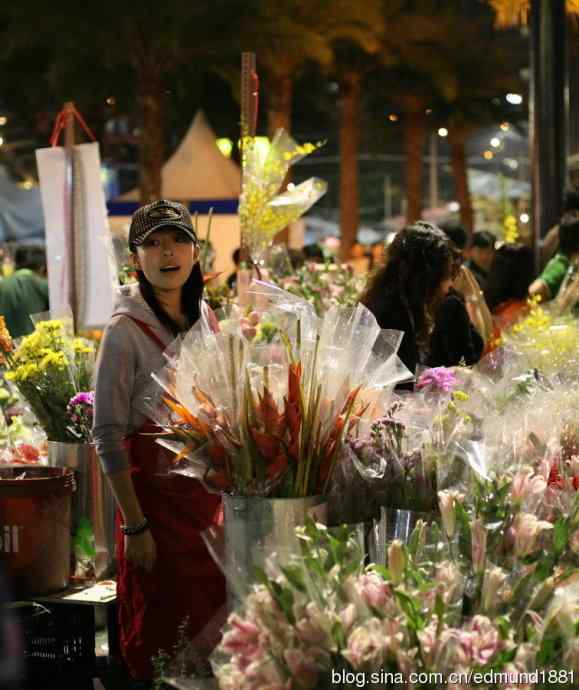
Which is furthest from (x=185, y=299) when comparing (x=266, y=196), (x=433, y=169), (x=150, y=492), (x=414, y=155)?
(x=433, y=169)

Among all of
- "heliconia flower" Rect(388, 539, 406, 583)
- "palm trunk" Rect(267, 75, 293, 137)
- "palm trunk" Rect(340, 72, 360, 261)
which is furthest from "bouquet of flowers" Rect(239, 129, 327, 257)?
"palm trunk" Rect(340, 72, 360, 261)

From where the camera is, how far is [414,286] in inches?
178

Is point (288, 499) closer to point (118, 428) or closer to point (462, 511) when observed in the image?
point (462, 511)

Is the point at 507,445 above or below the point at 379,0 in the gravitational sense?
below

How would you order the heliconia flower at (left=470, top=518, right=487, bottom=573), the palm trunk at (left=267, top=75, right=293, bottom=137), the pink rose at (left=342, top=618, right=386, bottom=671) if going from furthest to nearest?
the palm trunk at (left=267, top=75, right=293, bottom=137) < the heliconia flower at (left=470, top=518, right=487, bottom=573) < the pink rose at (left=342, top=618, right=386, bottom=671)

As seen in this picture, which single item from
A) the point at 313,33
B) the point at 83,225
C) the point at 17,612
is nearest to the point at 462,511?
the point at 17,612

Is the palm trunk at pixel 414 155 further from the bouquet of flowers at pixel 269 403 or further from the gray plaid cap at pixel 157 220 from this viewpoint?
the bouquet of flowers at pixel 269 403

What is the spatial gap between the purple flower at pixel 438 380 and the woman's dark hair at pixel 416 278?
90 cm

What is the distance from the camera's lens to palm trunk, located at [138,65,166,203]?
18344 millimetres

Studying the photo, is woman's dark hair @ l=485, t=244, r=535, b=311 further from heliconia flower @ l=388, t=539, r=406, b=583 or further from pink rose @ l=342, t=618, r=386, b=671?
pink rose @ l=342, t=618, r=386, b=671

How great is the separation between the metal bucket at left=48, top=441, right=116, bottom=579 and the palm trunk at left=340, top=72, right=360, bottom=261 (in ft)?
59.1

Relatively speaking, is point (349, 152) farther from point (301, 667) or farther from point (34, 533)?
point (301, 667)

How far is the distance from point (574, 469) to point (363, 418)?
51cm

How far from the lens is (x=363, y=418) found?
3.02m
